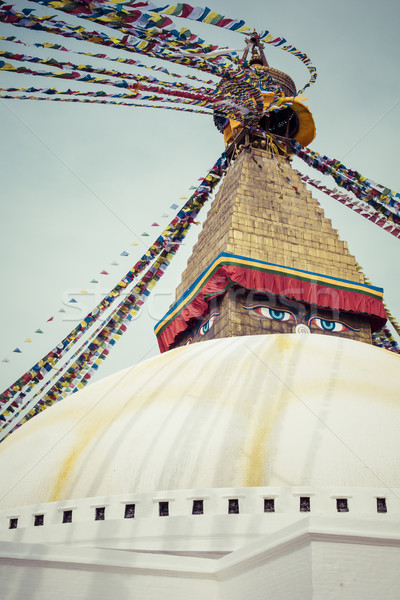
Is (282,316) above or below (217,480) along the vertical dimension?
above

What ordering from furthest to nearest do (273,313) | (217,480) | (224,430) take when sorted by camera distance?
(273,313)
(224,430)
(217,480)

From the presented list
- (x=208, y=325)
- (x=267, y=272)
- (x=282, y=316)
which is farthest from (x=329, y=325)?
(x=208, y=325)

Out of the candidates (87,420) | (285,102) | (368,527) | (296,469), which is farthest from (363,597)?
(285,102)

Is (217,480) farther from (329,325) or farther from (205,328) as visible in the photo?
(329,325)

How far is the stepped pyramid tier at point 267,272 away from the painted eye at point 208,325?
17 mm

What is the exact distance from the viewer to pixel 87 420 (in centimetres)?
467

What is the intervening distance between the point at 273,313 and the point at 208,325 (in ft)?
3.74

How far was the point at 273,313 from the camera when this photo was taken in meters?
9.38

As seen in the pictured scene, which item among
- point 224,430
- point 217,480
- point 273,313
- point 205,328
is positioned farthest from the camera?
point 205,328

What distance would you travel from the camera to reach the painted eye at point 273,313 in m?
9.35

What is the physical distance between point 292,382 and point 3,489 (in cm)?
234

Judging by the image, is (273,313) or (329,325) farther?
(329,325)

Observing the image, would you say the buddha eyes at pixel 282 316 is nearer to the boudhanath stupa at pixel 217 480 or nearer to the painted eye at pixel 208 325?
the painted eye at pixel 208 325

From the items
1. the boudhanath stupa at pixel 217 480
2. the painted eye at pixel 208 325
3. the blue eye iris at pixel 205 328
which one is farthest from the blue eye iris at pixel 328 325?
the boudhanath stupa at pixel 217 480
